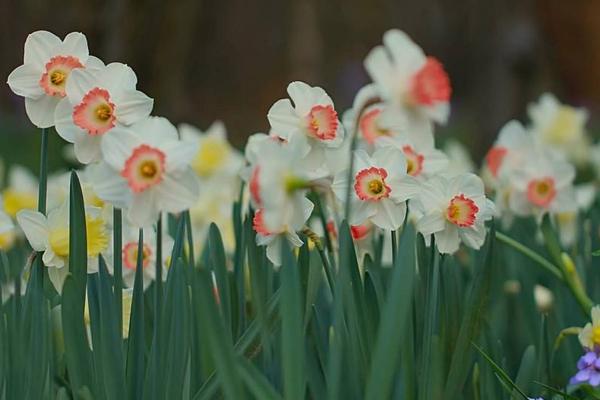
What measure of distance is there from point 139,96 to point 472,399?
0.60 m

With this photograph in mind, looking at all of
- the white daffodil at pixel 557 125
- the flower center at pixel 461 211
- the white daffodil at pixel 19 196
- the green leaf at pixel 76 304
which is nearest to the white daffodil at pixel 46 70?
the green leaf at pixel 76 304

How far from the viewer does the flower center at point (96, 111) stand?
1.15m

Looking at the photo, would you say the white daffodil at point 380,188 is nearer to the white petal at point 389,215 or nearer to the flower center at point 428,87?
the white petal at point 389,215

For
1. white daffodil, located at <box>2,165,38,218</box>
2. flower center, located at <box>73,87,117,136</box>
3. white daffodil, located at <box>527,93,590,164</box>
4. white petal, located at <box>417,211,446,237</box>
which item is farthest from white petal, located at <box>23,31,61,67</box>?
white daffodil, located at <box>527,93,590,164</box>

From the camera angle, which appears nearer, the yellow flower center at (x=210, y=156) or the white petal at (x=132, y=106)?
the white petal at (x=132, y=106)

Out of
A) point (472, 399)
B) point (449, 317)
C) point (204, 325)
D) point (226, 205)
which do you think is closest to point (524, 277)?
point (472, 399)

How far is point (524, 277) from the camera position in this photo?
192 cm

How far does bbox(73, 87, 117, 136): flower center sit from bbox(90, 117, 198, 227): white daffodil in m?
0.13

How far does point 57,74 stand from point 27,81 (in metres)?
0.03

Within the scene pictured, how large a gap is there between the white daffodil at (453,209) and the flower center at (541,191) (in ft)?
2.28

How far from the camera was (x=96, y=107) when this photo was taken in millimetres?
1162

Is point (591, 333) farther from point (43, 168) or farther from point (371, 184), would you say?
point (43, 168)

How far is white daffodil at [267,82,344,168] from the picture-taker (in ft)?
4.09

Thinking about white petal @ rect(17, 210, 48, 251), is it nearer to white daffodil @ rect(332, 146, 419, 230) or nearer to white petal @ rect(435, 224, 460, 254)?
white daffodil @ rect(332, 146, 419, 230)
